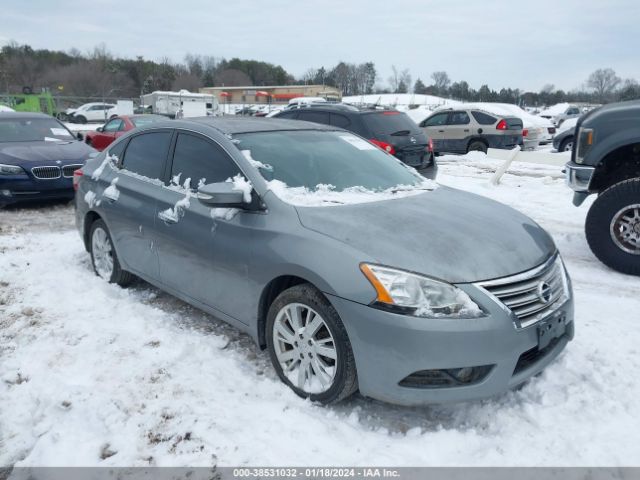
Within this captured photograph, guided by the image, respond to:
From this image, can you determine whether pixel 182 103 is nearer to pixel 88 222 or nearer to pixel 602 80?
pixel 88 222

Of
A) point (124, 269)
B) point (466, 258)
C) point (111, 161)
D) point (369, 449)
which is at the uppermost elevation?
point (111, 161)

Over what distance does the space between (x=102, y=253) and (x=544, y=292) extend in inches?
158

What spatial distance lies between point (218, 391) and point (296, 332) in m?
0.64

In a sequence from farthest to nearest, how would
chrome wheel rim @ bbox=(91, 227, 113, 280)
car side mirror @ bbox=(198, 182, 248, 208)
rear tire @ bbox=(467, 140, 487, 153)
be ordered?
rear tire @ bbox=(467, 140, 487, 153)
chrome wheel rim @ bbox=(91, 227, 113, 280)
car side mirror @ bbox=(198, 182, 248, 208)

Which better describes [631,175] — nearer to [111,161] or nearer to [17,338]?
[111,161]

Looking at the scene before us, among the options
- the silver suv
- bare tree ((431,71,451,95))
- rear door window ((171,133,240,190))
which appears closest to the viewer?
rear door window ((171,133,240,190))

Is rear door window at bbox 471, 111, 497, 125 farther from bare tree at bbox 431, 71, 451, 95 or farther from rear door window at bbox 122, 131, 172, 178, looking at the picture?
bare tree at bbox 431, 71, 451, 95

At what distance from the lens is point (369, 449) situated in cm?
264

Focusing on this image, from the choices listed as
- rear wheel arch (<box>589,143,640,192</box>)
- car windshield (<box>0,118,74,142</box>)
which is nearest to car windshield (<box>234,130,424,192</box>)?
rear wheel arch (<box>589,143,640,192</box>)

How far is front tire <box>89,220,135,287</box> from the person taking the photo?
190 inches

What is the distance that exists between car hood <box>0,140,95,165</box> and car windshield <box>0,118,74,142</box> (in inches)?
11.8

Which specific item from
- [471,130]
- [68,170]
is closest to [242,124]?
[68,170]

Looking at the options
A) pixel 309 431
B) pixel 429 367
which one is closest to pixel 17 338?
pixel 309 431

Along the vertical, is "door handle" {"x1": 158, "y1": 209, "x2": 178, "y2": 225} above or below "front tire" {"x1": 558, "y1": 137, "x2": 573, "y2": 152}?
below
